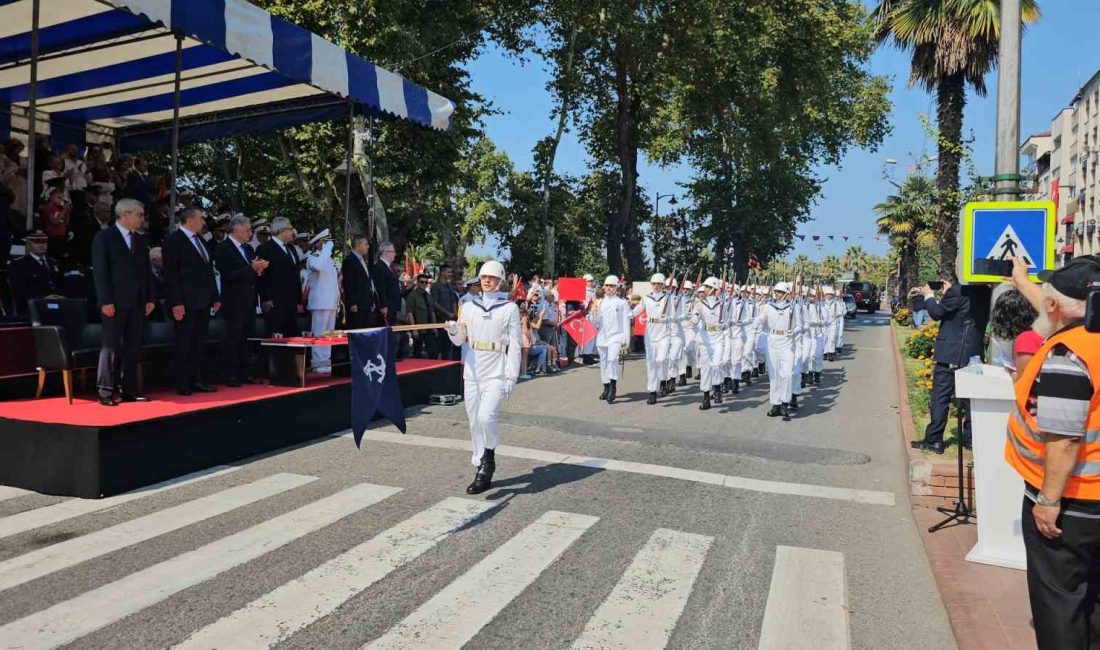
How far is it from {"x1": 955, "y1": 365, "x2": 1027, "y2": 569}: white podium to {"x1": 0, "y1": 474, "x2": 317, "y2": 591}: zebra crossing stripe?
5.58m

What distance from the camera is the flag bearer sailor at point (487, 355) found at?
718 cm

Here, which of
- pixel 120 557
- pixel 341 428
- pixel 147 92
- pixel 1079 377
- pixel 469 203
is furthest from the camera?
pixel 469 203

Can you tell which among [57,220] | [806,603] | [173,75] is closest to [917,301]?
[806,603]

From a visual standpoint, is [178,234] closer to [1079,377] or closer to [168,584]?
[168,584]

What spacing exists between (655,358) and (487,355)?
21.7 ft

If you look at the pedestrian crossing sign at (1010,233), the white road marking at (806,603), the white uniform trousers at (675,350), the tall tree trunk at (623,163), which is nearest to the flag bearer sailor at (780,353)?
the white uniform trousers at (675,350)

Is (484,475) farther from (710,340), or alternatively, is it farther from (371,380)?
(710,340)

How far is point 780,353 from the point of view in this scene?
40.0ft

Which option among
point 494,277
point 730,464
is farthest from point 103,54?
point 730,464

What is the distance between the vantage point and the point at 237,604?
4.54 metres

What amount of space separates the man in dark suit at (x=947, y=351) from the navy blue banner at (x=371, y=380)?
5.76 metres

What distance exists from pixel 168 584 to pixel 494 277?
3.58 m

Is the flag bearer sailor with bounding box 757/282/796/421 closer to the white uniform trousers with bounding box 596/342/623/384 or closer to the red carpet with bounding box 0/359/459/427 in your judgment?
the white uniform trousers with bounding box 596/342/623/384

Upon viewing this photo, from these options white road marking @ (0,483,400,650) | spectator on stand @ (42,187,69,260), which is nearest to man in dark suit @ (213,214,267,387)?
spectator on stand @ (42,187,69,260)
